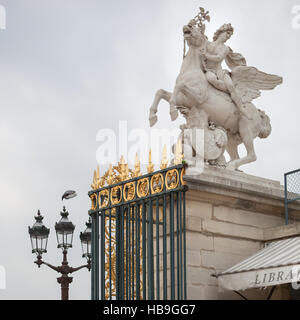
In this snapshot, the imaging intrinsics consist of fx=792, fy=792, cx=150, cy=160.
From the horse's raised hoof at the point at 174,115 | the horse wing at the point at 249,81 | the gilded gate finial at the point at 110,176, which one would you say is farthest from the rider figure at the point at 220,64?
the gilded gate finial at the point at 110,176

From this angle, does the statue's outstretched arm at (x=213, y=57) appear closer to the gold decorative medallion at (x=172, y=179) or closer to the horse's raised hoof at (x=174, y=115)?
the horse's raised hoof at (x=174, y=115)

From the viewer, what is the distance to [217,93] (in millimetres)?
12219

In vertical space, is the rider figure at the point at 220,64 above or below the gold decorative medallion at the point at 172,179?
above

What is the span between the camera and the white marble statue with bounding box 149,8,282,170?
39.3ft

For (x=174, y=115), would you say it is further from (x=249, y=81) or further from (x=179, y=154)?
(x=249, y=81)

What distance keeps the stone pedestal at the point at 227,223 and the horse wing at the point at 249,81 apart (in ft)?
5.08

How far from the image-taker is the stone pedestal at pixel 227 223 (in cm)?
1063

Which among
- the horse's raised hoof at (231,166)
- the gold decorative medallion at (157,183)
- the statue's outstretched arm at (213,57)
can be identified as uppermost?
the statue's outstretched arm at (213,57)

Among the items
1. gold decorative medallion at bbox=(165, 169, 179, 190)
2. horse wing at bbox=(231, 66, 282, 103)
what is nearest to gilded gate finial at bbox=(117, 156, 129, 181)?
gold decorative medallion at bbox=(165, 169, 179, 190)

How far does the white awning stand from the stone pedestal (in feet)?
0.92

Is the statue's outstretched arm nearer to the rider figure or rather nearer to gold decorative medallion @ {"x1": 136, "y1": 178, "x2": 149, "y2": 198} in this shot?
the rider figure

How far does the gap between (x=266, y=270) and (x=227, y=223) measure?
1.29 metres

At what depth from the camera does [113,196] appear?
1123 centimetres

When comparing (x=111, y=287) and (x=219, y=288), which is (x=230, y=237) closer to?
(x=219, y=288)
